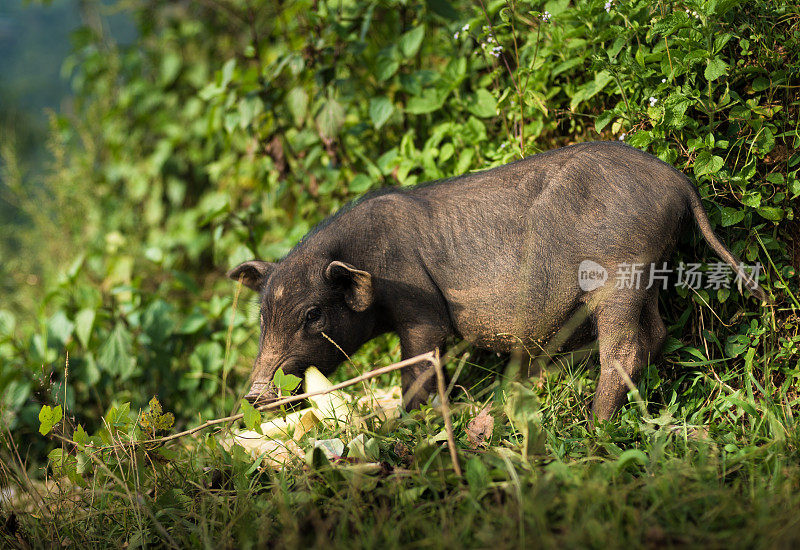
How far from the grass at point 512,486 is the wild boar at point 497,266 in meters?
0.24

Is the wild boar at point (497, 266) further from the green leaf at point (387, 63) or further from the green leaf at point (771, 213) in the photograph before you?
the green leaf at point (387, 63)

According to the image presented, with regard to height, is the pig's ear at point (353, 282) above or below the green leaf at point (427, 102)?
below

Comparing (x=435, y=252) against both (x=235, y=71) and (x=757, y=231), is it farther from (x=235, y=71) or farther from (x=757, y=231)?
(x=235, y=71)

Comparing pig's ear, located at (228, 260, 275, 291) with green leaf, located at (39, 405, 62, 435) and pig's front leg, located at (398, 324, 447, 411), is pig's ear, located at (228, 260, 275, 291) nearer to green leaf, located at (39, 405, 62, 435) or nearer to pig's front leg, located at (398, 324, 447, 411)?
pig's front leg, located at (398, 324, 447, 411)

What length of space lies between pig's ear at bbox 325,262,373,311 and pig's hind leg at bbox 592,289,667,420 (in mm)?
888

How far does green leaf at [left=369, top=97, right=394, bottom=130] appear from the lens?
3701mm

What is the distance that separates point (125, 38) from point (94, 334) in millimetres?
4584

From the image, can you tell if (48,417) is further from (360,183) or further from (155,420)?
(360,183)

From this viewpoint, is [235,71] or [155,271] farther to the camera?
[155,271]

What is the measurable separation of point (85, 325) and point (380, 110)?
A: 2224mm

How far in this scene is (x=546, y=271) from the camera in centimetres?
251

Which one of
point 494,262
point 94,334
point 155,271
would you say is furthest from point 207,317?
point 494,262

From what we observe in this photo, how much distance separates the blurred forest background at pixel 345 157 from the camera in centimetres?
266

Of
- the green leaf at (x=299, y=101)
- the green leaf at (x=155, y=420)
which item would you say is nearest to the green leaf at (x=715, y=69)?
the green leaf at (x=299, y=101)
